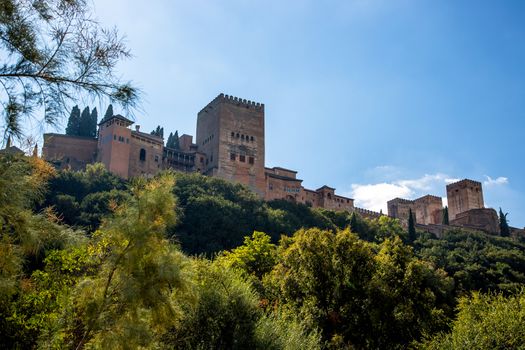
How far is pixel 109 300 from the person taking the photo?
9.27 metres

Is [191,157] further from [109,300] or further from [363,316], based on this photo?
[109,300]

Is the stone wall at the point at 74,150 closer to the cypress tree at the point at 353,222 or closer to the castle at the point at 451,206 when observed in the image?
the cypress tree at the point at 353,222

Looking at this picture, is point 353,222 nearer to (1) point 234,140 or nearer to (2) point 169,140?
(1) point 234,140

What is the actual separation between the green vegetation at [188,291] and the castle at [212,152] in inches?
1383

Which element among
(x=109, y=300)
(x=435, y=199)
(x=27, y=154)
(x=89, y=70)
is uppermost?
(x=435, y=199)

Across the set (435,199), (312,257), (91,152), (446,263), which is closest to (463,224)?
(435,199)

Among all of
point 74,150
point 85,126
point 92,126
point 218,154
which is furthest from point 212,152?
point 74,150

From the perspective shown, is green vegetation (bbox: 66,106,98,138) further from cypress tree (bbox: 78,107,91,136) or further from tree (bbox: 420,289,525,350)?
tree (bbox: 420,289,525,350)

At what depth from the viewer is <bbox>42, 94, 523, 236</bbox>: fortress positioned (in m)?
62.2

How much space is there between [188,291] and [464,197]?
90.1 meters

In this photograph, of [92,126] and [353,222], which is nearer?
[353,222]

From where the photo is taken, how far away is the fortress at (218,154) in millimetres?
62188

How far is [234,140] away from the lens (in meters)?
71.6

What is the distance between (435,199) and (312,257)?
8059 centimetres
